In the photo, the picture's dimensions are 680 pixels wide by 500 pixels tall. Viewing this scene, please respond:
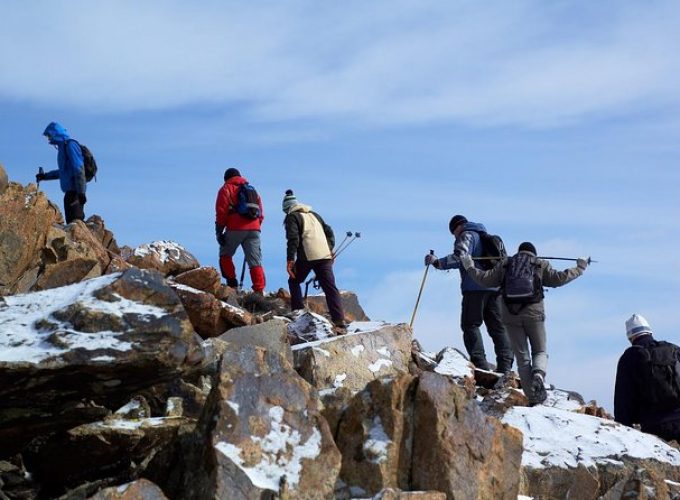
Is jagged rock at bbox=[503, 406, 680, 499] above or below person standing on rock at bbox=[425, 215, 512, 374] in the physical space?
below

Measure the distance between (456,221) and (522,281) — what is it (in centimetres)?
253

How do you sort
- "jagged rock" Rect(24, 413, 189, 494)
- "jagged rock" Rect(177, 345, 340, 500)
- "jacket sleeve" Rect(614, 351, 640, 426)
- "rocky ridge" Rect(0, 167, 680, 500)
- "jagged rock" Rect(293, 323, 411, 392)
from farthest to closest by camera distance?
"jagged rock" Rect(293, 323, 411, 392) → "jacket sleeve" Rect(614, 351, 640, 426) → "jagged rock" Rect(24, 413, 189, 494) → "rocky ridge" Rect(0, 167, 680, 500) → "jagged rock" Rect(177, 345, 340, 500)

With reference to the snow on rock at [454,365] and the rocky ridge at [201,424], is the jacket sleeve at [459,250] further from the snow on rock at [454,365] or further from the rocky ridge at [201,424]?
the rocky ridge at [201,424]

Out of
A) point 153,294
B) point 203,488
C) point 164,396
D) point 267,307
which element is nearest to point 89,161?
point 267,307

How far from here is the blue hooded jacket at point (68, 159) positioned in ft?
66.0

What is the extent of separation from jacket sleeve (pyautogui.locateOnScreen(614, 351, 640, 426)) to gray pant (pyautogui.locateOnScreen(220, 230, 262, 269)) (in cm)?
929

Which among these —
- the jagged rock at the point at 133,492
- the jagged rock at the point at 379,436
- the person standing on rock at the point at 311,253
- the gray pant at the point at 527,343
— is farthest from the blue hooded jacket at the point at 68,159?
the jagged rock at the point at 133,492

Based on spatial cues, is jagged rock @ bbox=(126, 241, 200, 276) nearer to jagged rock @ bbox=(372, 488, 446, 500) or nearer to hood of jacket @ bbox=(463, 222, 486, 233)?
hood of jacket @ bbox=(463, 222, 486, 233)

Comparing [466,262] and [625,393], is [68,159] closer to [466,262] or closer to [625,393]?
[466,262]

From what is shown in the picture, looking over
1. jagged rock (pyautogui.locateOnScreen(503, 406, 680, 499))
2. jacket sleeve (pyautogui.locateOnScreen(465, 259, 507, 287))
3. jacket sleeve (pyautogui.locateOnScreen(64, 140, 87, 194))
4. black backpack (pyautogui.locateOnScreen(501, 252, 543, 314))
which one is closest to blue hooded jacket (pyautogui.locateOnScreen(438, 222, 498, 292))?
jacket sleeve (pyautogui.locateOnScreen(465, 259, 507, 287))

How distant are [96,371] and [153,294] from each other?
79 centimetres

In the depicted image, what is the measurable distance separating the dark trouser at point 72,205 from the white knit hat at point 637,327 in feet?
37.1

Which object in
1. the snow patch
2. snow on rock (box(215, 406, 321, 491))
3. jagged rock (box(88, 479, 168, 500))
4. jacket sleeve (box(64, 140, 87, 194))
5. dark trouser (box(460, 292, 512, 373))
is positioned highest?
jacket sleeve (box(64, 140, 87, 194))

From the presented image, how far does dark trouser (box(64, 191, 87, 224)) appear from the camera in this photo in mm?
20406
